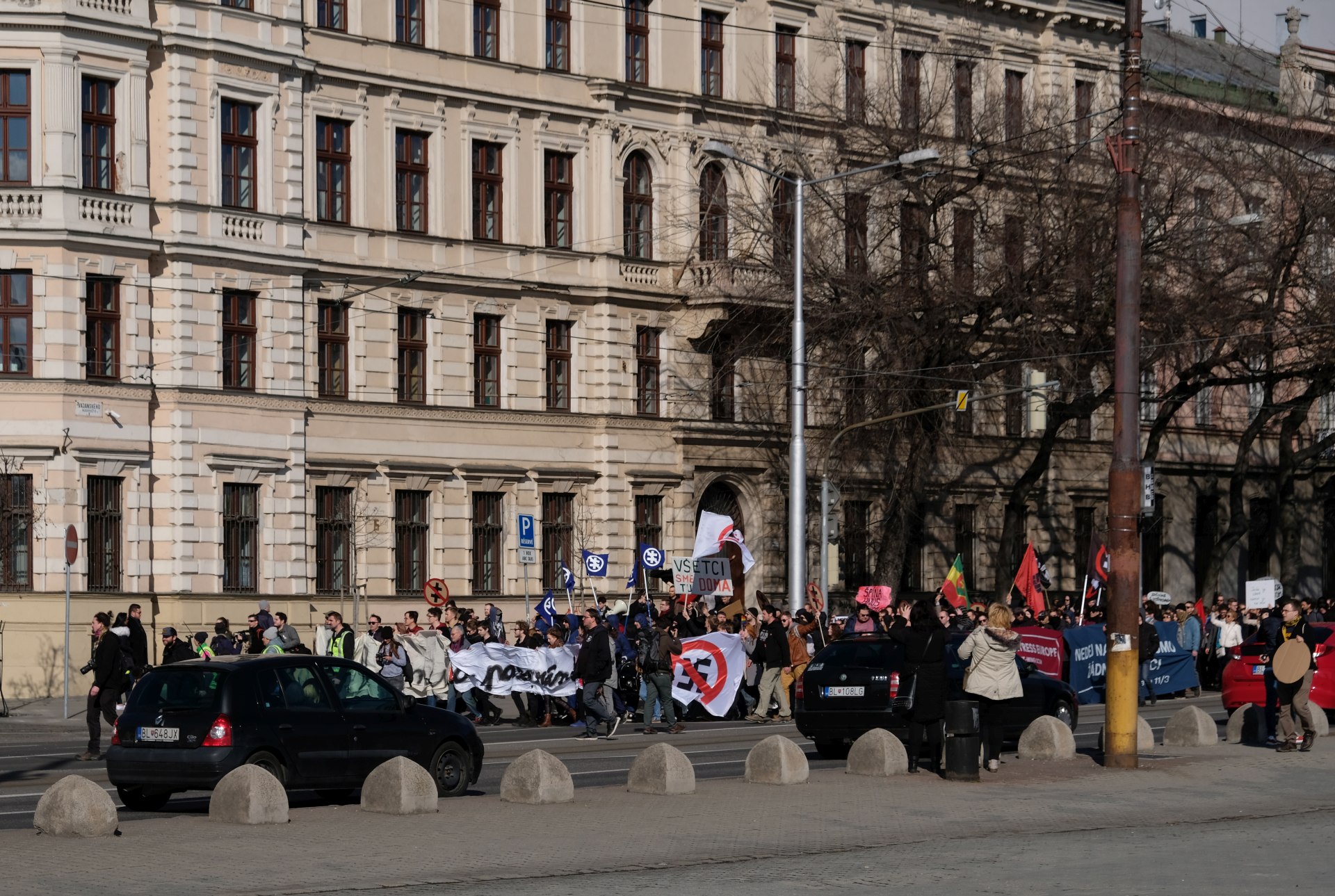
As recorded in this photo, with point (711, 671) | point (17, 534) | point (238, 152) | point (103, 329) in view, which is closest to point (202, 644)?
point (17, 534)

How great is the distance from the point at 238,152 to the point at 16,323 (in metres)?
5.98

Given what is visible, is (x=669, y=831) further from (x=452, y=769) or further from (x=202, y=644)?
(x=202, y=644)

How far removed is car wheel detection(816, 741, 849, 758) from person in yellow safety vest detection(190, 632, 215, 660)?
11871 mm

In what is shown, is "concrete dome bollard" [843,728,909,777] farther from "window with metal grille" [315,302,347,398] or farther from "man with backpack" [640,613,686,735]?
"window with metal grille" [315,302,347,398]

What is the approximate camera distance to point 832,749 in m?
27.9

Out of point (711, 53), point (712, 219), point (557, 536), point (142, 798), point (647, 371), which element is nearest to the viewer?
point (142, 798)

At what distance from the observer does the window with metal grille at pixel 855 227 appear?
166ft

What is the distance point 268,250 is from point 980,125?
16406 millimetres

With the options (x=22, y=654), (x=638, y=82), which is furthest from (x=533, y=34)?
(x=22, y=654)

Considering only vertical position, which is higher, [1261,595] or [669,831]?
[1261,595]

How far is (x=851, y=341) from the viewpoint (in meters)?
49.8

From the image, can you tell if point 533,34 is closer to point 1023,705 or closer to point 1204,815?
point 1023,705

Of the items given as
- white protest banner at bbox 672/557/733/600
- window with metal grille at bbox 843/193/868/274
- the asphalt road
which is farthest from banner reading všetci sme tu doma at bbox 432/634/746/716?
window with metal grille at bbox 843/193/868/274

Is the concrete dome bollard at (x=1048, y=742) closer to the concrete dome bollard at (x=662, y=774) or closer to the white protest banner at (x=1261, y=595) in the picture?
the concrete dome bollard at (x=662, y=774)
